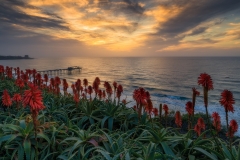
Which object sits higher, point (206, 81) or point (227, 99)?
point (206, 81)

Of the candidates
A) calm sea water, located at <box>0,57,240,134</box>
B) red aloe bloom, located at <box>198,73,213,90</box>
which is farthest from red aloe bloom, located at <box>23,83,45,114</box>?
calm sea water, located at <box>0,57,240,134</box>

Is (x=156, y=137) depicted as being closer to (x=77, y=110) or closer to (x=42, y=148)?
(x=42, y=148)

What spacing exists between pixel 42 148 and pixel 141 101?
1.94 m

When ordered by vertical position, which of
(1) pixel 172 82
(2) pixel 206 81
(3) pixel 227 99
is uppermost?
(2) pixel 206 81

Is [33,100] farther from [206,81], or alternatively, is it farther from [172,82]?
[172,82]

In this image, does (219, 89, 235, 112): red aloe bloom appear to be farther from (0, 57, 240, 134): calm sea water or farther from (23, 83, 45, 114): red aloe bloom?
(0, 57, 240, 134): calm sea water

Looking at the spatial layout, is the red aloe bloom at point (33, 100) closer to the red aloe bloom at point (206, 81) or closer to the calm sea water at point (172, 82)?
the red aloe bloom at point (206, 81)

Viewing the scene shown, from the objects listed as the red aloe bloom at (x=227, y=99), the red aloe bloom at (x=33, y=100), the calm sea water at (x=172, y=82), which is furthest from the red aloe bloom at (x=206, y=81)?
the calm sea water at (x=172, y=82)

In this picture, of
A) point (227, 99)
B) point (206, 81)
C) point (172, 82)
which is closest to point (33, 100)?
point (206, 81)

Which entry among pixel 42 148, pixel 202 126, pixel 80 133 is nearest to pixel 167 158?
pixel 80 133

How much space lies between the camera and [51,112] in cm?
521

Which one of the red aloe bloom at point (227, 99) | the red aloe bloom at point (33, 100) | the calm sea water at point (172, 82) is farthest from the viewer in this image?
the calm sea water at point (172, 82)

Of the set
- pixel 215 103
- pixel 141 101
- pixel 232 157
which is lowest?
pixel 215 103

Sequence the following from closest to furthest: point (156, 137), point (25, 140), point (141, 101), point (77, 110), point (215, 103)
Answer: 1. point (25, 140)
2. point (156, 137)
3. point (141, 101)
4. point (77, 110)
5. point (215, 103)
